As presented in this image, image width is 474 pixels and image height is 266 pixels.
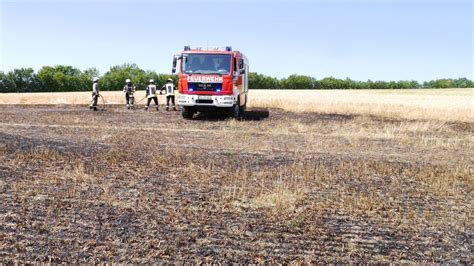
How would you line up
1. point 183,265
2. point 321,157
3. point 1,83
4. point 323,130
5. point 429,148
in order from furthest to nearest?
point 1,83, point 323,130, point 429,148, point 321,157, point 183,265

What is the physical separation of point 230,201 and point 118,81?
91.6m

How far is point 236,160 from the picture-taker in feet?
32.1

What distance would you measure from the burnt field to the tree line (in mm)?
71459

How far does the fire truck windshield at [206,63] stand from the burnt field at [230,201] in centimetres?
580

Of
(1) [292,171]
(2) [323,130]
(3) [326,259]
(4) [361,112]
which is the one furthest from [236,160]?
(4) [361,112]

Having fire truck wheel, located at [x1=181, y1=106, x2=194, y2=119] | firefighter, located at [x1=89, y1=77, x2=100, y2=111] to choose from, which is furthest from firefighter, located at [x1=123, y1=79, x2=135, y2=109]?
fire truck wheel, located at [x1=181, y1=106, x2=194, y2=119]

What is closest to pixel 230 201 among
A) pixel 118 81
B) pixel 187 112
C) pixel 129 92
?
pixel 187 112

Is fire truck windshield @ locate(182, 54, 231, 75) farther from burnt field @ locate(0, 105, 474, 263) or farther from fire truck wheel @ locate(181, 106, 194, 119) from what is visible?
burnt field @ locate(0, 105, 474, 263)

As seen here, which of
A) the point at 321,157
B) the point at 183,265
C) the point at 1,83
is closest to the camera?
the point at 183,265

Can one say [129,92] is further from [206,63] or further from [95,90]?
[206,63]

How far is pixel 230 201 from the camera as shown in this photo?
6355 mm

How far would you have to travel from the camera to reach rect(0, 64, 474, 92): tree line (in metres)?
76.5

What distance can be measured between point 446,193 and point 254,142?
21.2 ft

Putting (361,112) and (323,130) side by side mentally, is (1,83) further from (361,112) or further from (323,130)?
(323,130)
